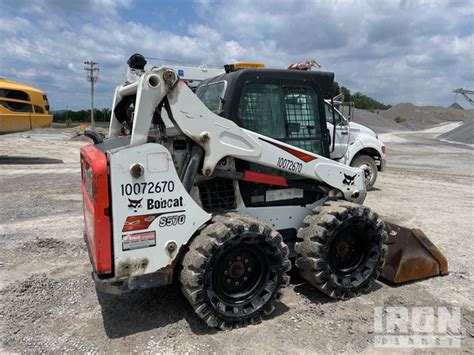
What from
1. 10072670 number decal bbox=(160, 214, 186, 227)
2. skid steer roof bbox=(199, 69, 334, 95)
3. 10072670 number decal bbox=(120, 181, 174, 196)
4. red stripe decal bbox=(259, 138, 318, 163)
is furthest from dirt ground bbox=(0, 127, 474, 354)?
skid steer roof bbox=(199, 69, 334, 95)

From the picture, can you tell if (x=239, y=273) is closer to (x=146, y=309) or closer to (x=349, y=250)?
(x=146, y=309)

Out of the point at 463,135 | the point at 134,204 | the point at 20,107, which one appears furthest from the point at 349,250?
the point at 463,135

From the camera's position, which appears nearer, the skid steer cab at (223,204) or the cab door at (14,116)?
the skid steer cab at (223,204)

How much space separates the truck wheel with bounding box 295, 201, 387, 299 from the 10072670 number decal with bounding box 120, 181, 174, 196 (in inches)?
62.2

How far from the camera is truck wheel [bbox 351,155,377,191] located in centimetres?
1024

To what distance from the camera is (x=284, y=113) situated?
14.1ft

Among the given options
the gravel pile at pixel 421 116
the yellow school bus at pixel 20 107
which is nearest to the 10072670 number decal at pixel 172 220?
the yellow school bus at pixel 20 107

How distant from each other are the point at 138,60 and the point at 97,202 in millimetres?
2223

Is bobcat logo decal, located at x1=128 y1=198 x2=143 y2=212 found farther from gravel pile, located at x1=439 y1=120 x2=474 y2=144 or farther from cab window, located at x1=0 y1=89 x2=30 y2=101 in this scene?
gravel pile, located at x1=439 y1=120 x2=474 y2=144

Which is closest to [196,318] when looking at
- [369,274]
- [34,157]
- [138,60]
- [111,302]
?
[111,302]

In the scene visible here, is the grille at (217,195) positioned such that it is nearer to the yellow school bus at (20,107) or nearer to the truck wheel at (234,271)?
the truck wheel at (234,271)

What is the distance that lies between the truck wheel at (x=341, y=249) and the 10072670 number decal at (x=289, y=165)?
531 mm

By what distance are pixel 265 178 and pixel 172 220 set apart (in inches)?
43.2

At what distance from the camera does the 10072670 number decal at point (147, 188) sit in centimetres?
329
